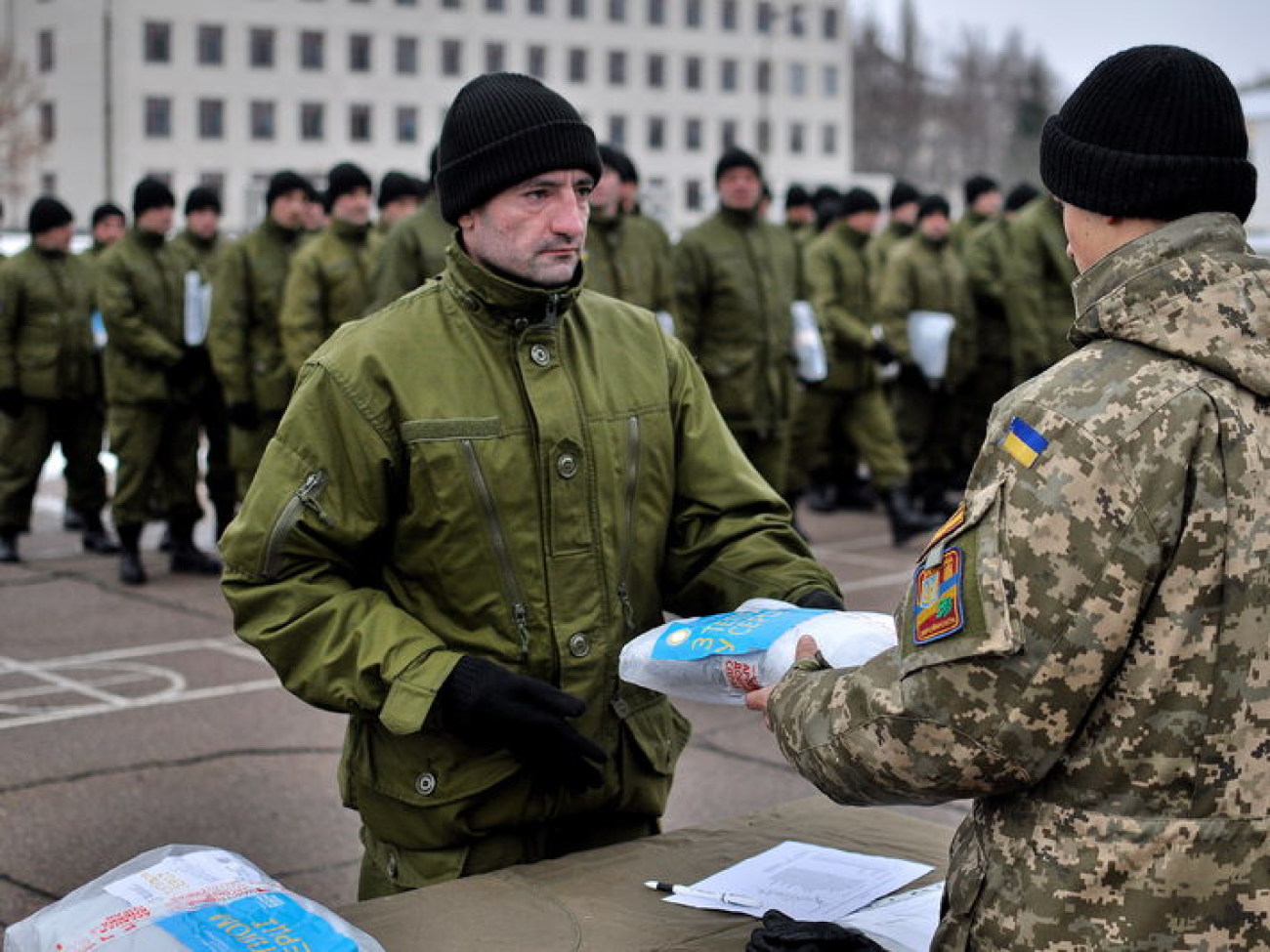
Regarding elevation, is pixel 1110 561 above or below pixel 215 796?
above

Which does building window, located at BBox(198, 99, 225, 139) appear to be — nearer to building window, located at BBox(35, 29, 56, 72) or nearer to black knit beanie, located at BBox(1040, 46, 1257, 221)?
building window, located at BBox(35, 29, 56, 72)

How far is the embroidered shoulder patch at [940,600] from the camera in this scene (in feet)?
7.37

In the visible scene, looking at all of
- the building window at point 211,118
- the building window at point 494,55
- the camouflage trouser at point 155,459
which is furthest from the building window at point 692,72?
the camouflage trouser at point 155,459

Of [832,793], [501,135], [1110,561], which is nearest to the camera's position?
[1110,561]

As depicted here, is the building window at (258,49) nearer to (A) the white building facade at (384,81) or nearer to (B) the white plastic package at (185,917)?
(A) the white building facade at (384,81)

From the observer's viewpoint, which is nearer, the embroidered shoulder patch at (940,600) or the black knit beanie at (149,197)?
the embroidered shoulder patch at (940,600)

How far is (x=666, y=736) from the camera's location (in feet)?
11.6

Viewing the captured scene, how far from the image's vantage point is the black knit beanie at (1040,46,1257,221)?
2258mm

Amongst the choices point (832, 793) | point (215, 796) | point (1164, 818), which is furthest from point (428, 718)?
point (215, 796)

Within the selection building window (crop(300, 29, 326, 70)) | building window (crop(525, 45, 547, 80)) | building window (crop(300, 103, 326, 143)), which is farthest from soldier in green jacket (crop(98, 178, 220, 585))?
building window (crop(525, 45, 547, 80))

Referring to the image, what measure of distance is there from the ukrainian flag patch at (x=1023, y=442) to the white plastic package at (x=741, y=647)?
1.99ft

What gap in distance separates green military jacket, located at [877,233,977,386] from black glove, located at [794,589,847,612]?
9466mm

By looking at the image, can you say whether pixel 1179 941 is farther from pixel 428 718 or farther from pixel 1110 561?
pixel 428 718

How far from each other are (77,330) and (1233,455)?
10572 millimetres
